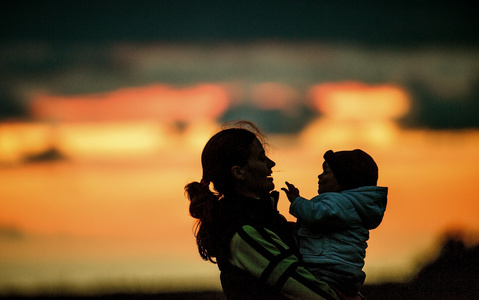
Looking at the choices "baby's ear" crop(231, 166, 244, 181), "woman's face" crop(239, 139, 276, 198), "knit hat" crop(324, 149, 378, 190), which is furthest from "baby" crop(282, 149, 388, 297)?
"baby's ear" crop(231, 166, 244, 181)

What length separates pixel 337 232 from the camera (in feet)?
11.5

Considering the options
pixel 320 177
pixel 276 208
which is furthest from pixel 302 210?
pixel 320 177

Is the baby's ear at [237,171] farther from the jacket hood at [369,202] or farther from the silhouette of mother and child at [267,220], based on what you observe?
the jacket hood at [369,202]

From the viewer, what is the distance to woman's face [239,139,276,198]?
11.4 ft

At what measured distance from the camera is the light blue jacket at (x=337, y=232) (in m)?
3.45

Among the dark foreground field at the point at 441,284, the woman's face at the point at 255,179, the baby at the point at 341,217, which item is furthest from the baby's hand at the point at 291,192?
the dark foreground field at the point at 441,284

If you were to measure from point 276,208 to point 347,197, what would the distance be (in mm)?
358

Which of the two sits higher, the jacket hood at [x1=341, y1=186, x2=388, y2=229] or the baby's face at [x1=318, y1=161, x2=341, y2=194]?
the baby's face at [x1=318, y1=161, x2=341, y2=194]

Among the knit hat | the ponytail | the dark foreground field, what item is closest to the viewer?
the ponytail

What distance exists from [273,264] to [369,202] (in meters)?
0.72

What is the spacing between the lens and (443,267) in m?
8.40

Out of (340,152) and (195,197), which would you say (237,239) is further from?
(340,152)

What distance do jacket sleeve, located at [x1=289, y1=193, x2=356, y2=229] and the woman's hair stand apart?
334 millimetres

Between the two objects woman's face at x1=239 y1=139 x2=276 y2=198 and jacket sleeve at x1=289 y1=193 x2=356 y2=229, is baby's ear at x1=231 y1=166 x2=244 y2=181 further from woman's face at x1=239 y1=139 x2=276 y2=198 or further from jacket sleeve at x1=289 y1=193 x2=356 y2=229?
jacket sleeve at x1=289 y1=193 x2=356 y2=229
